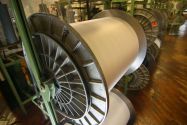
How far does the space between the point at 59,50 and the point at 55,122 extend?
16.8 inches

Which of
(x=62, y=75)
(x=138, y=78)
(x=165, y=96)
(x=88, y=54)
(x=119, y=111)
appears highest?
(x=88, y=54)

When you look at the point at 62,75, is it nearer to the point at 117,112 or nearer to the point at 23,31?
the point at 23,31

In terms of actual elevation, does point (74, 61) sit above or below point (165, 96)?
above

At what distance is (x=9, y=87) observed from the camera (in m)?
1.86

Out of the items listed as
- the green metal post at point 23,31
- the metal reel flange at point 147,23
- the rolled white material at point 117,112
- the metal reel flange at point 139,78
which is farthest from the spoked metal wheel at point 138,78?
the green metal post at point 23,31

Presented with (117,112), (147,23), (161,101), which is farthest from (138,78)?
(117,112)

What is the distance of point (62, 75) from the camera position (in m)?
0.64

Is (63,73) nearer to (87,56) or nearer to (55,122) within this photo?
(87,56)

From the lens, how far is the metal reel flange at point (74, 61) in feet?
1.89

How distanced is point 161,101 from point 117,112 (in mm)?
1197

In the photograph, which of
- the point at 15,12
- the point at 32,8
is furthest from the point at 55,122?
the point at 32,8

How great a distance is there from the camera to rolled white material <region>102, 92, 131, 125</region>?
1.15 meters

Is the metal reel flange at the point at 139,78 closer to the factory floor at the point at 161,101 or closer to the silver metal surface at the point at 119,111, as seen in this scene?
the factory floor at the point at 161,101

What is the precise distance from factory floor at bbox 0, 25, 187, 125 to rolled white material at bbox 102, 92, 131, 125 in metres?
0.54
